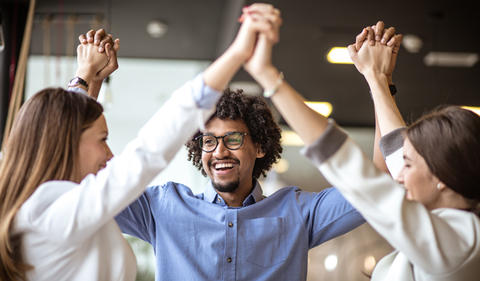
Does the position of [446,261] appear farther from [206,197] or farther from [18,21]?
[18,21]

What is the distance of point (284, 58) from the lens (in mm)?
5609

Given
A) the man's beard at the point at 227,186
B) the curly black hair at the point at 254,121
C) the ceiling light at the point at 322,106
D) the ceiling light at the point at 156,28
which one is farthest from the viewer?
the ceiling light at the point at 322,106

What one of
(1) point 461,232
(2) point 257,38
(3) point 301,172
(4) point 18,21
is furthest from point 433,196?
(3) point 301,172

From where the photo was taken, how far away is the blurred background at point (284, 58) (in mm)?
4766

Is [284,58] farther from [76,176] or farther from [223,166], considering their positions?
[76,176]

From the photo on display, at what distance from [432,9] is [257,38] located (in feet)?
12.0

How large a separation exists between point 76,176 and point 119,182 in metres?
0.22

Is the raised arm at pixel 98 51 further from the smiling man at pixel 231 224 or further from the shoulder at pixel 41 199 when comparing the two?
the shoulder at pixel 41 199

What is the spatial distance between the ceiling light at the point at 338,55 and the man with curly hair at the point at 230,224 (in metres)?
3.47

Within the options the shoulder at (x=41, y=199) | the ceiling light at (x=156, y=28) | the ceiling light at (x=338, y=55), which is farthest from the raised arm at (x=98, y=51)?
the ceiling light at (x=338, y=55)

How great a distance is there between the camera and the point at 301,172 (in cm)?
701

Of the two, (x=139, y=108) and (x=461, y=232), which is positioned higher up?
(x=461, y=232)

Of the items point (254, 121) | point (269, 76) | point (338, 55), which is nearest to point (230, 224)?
point (254, 121)

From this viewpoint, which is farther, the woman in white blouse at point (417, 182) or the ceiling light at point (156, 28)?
the ceiling light at point (156, 28)
